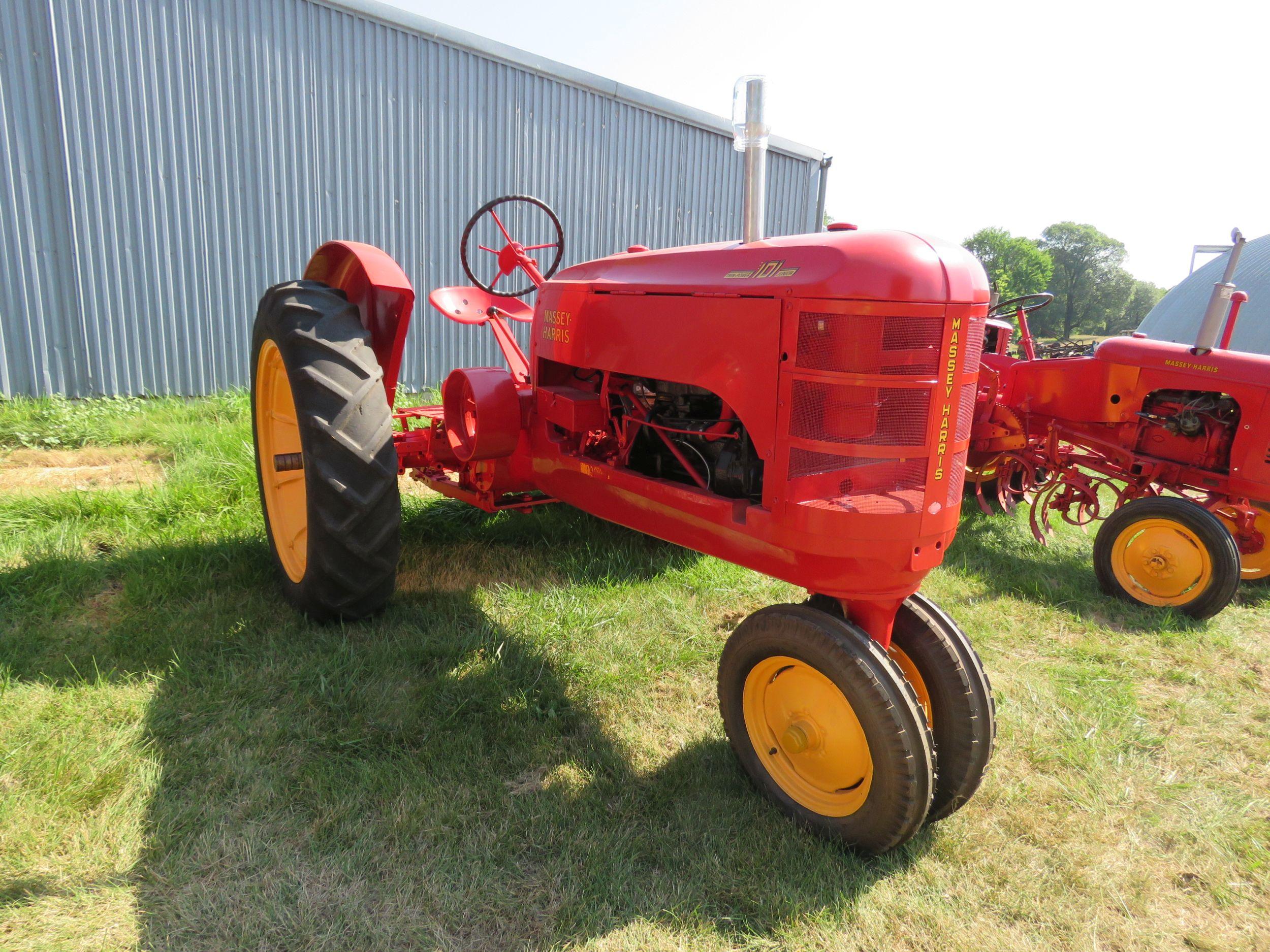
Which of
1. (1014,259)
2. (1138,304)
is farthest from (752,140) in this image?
(1014,259)

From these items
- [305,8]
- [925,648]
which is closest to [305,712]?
[925,648]

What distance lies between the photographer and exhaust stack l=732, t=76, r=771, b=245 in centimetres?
199

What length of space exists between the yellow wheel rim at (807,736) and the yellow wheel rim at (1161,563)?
267 cm

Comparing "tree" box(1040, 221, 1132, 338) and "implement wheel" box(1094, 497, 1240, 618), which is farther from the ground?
"tree" box(1040, 221, 1132, 338)

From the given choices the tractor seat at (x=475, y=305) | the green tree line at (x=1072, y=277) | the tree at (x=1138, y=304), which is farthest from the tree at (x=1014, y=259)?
the tractor seat at (x=475, y=305)

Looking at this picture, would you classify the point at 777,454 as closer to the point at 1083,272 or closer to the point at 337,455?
the point at 337,455

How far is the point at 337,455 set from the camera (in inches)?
96.0

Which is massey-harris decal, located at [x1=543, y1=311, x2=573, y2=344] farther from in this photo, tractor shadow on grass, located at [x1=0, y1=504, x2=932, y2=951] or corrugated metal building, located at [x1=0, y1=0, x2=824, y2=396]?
corrugated metal building, located at [x1=0, y1=0, x2=824, y2=396]

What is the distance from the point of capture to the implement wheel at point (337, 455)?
2445mm

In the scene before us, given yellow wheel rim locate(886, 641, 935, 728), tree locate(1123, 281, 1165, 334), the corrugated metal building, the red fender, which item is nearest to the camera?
yellow wheel rim locate(886, 641, 935, 728)

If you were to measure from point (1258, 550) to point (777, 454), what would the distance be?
3.80 meters

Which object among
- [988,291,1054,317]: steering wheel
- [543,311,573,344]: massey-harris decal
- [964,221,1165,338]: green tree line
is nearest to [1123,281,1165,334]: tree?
[964,221,1165,338]: green tree line

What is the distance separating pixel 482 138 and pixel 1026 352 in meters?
5.06

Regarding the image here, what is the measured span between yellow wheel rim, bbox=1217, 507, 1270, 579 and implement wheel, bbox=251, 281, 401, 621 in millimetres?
4264
